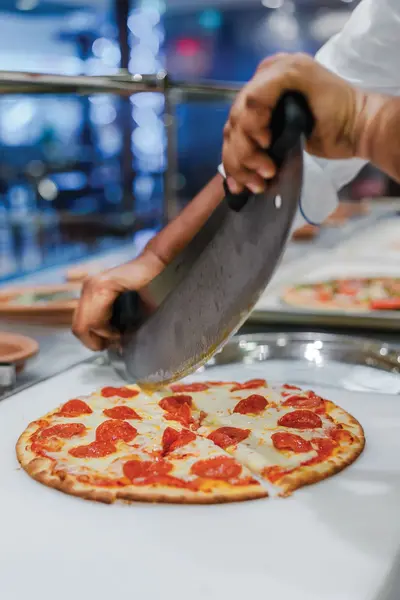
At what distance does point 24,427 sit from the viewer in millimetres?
1393

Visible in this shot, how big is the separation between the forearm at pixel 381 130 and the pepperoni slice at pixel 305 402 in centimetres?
56

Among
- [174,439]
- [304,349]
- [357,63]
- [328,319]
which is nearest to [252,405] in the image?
[174,439]

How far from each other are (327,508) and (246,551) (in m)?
Answer: 0.18

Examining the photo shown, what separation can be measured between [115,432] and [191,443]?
14cm

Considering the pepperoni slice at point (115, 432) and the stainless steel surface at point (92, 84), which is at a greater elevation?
the stainless steel surface at point (92, 84)

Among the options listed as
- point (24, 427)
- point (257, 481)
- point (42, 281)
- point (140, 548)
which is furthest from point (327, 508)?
point (42, 281)

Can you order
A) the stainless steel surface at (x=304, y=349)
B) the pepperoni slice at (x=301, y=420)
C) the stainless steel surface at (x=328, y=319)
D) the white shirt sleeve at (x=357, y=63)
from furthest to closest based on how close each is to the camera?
1. the stainless steel surface at (x=328, y=319)
2. the white shirt sleeve at (x=357, y=63)
3. the stainless steel surface at (x=304, y=349)
4. the pepperoni slice at (x=301, y=420)

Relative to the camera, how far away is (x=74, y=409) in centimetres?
145

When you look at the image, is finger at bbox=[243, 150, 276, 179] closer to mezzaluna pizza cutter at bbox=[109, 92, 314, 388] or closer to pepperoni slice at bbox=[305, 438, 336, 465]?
mezzaluna pizza cutter at bbox=[109, 92, 314, 388]

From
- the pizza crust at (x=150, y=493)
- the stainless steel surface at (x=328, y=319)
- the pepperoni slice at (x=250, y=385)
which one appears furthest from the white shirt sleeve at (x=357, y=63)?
the pizza crust at (x=150, y=493)

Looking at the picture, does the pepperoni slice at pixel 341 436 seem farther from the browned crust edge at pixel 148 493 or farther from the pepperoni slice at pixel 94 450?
the pepperoni slice at pixel 94 450

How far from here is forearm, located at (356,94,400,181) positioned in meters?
1.06

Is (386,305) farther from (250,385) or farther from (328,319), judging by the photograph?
(250,385)

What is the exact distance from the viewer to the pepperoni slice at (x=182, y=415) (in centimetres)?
143
